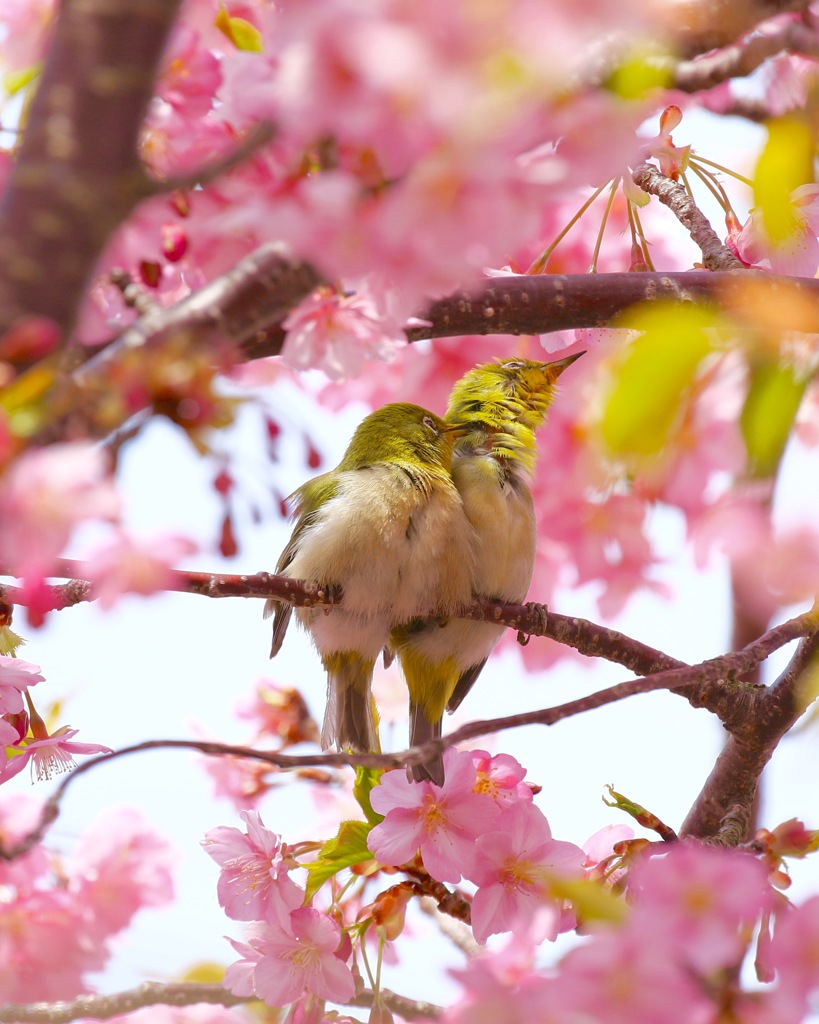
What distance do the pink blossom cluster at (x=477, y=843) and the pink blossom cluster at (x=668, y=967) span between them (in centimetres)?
70

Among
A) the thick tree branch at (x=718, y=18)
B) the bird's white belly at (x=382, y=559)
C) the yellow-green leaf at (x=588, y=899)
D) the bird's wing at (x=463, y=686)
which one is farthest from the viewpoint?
the bird's wing at (x=463, y=686)

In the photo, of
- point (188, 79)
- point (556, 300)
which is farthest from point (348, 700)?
point (188, 79)

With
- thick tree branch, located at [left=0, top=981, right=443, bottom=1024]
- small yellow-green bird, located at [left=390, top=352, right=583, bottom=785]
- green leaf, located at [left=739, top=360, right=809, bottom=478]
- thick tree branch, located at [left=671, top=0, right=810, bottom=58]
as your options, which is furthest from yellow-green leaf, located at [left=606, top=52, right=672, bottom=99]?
thick tree branch, located at [left=0, top=981, right=443, bottom=1024]

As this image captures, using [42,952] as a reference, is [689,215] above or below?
above

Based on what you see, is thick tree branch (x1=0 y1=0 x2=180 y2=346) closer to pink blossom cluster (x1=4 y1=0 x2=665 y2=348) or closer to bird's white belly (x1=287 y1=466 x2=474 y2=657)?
pink blossom cluster (x1=4 y1=0 x2=665 y2=348)

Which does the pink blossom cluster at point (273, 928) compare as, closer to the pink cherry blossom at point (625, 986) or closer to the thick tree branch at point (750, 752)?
the thick tree branch at point (750, 752)

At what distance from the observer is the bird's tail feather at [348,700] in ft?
8.66

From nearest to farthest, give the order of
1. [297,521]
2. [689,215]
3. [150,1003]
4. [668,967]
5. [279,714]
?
[668,967]
[689,215]
[150,1003]
[297,521]
[279,714]

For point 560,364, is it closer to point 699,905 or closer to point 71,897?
point 71,897

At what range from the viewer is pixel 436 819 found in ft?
6.01

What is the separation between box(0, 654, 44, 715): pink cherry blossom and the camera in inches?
65.4

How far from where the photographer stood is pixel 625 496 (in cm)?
284

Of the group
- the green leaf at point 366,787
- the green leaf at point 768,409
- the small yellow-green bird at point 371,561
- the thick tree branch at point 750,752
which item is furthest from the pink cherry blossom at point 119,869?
the green leaf at point 768,409

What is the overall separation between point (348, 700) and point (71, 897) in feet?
3.44
